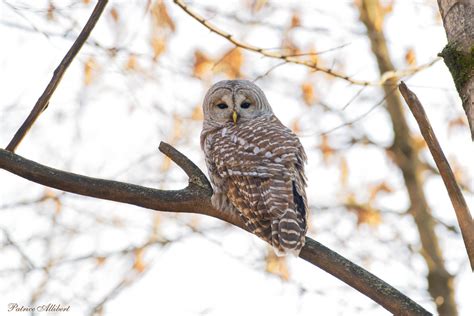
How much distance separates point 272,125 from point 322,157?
4450 mm

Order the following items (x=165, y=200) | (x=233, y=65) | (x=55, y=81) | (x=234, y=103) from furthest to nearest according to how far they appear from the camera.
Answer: (x=233, y=65) < (x=234, y=103) < (x=55, y=81) < (x=165, y=200)

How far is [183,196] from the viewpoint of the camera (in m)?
3.80

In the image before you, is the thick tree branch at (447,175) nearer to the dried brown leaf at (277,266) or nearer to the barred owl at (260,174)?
the barred owl at (260,174)

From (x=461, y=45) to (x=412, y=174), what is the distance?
7.16 metres

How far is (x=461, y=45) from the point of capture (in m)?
3.14

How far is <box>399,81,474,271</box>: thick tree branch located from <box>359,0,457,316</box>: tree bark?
5649 mm

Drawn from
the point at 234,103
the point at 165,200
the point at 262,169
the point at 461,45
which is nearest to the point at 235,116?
the point at 234,103

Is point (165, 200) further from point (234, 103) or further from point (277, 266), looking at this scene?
point (277, 266)

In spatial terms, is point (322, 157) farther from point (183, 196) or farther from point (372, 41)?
point (183, 196)

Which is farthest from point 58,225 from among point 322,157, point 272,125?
point 272,125

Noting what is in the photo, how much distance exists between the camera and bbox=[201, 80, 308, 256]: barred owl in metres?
4.51

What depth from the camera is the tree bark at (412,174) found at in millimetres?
9312

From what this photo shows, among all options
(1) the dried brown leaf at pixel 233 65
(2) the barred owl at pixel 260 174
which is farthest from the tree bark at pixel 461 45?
(1) the dried brown leaf at pixel 233 65

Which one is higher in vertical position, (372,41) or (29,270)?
(372,41)
